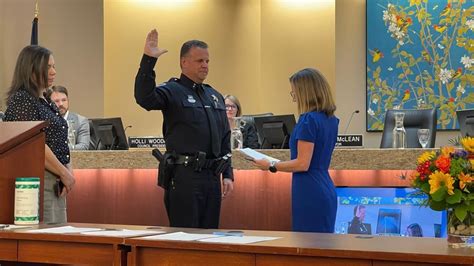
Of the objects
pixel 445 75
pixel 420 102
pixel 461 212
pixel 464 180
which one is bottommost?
pixel 461 212

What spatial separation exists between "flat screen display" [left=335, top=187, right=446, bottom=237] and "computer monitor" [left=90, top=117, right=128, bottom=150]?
2068 mm

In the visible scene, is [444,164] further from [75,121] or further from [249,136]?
[75,121]

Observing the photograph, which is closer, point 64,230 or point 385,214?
point 64,230

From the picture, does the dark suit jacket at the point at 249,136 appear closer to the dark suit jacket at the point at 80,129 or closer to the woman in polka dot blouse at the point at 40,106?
the dark suit jacket at the point at 80,129

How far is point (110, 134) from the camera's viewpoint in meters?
6.07

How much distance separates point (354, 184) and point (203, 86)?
117 cm

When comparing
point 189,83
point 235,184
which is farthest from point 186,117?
point 235,184

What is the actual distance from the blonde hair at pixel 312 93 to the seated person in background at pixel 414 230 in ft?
3.37

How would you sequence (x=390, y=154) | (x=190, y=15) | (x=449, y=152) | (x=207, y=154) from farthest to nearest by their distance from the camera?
(x=190, y=15) → (x=390, y=154) → (x=207, y=154) → (x=449, y=152)

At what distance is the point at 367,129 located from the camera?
7973 mm

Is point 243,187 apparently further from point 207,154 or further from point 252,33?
point 252,33

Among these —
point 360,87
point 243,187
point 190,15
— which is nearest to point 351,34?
point 360,87

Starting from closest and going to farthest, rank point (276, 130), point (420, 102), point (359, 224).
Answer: point (359, 224) < point (276, 130) < point (420, 102)

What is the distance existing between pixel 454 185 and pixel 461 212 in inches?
3.4
